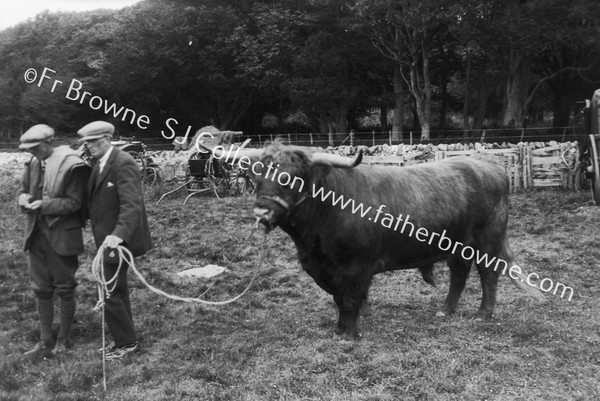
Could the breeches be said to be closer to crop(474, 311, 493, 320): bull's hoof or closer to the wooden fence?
crop(474, 311, 493, 320): bull's hoof

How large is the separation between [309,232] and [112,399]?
214 centimetres

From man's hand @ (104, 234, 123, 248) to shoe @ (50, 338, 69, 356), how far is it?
1.29 meters

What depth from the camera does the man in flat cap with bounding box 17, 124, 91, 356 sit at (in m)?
4.70

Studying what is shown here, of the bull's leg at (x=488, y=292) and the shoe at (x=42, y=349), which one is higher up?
the bull's leg at (x=488, y=292)

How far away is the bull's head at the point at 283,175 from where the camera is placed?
14.3 feet

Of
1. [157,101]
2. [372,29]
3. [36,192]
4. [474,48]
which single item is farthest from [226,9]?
[36,192]

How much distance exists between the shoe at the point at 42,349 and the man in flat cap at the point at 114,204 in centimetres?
60

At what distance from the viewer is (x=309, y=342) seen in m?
5.11

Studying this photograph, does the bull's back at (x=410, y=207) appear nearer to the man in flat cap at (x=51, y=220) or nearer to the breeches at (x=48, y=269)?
the man in flat cap at (x=51, y=220)

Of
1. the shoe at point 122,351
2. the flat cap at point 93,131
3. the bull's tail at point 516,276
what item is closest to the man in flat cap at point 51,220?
the flat cap at point 93,131

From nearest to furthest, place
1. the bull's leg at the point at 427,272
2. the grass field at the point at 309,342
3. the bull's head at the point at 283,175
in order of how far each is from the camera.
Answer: the grass field at the point at 309,342 < the bull's head at the point at 283,175 < the bull's leg at the point at 427,272

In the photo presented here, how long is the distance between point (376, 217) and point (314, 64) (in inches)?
1036

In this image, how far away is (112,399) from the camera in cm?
410

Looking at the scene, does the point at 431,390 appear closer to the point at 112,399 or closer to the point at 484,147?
the point at 112,399
